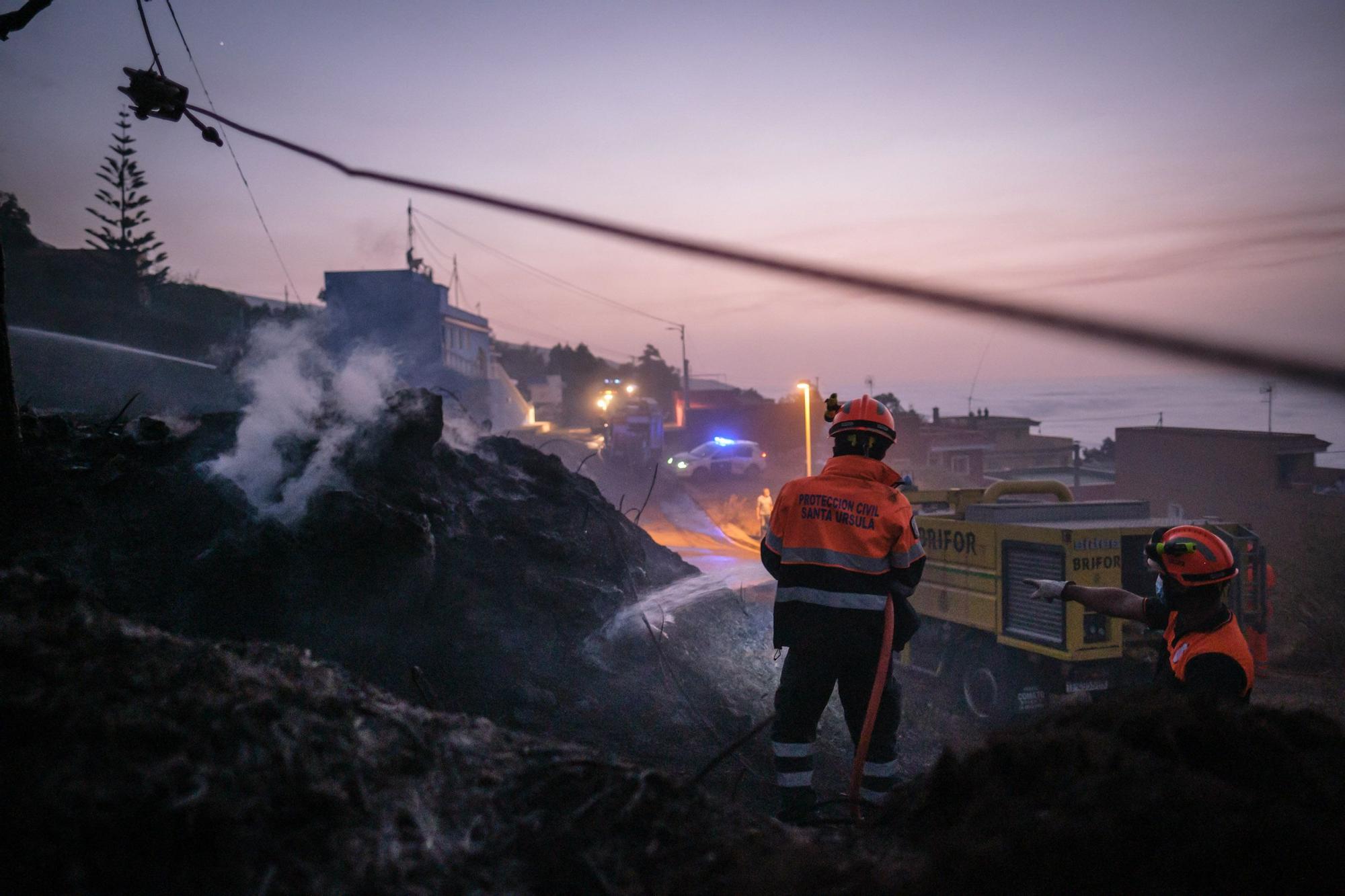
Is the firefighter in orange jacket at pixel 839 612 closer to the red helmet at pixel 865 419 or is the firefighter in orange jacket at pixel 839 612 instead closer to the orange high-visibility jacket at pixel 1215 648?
the red helmet at pixel 865 419

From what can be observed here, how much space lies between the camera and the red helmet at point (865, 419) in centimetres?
484

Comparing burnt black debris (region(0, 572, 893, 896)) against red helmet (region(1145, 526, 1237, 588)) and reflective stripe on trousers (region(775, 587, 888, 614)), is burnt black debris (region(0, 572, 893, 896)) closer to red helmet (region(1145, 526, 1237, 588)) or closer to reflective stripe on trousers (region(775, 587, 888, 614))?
reflective stripe on trousers (region(775, 587, 888, 614))

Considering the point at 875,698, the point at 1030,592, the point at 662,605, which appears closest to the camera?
the point at 875,698

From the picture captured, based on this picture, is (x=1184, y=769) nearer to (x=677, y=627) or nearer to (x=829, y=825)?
(x=829, y=825)

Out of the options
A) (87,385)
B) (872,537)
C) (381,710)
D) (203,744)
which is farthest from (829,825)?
(87,385)

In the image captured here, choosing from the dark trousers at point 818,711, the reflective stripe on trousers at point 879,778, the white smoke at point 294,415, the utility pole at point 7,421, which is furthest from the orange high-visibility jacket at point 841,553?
the utility pole at point 7,421

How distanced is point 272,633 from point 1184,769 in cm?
557

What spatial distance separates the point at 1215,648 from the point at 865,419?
213 cm

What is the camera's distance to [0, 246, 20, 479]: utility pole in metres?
5.18

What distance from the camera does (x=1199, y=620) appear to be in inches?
139

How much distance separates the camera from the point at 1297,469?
19469 millimetres

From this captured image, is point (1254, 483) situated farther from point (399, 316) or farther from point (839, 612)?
point (399, 316)

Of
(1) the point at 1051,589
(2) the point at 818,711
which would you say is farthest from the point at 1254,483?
(2) the point at 818,711

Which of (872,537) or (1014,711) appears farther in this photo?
(1014,711)
